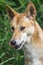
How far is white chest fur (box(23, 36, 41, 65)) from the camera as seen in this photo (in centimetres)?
596

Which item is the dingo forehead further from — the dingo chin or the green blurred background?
the green blurred background

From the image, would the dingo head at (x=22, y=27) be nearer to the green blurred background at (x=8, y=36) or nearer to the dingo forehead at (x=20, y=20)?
the dingo forehead at (x=20, y=20)

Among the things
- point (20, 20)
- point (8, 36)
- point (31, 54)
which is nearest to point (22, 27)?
point (20, 20)

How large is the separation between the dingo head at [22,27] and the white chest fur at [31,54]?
0.24 meters

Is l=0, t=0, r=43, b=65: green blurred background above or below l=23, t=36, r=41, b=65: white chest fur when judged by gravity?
above

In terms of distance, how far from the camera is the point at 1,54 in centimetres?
722

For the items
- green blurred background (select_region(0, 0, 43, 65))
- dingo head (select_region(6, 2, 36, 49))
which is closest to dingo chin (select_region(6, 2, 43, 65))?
dingo head (select_region(6, 2, 36, 49))

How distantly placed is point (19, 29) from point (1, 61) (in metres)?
1.88

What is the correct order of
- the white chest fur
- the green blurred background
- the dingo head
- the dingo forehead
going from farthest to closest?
the green blurred background
the white chest fur
the dingo forehead
the dingo head

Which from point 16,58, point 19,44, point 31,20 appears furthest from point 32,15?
point 16,58

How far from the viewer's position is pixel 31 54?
603 cm

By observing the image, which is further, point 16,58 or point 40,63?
point 16,58

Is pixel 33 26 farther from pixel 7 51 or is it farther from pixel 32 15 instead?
pixel 7 51

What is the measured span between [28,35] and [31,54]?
0.45 meters
